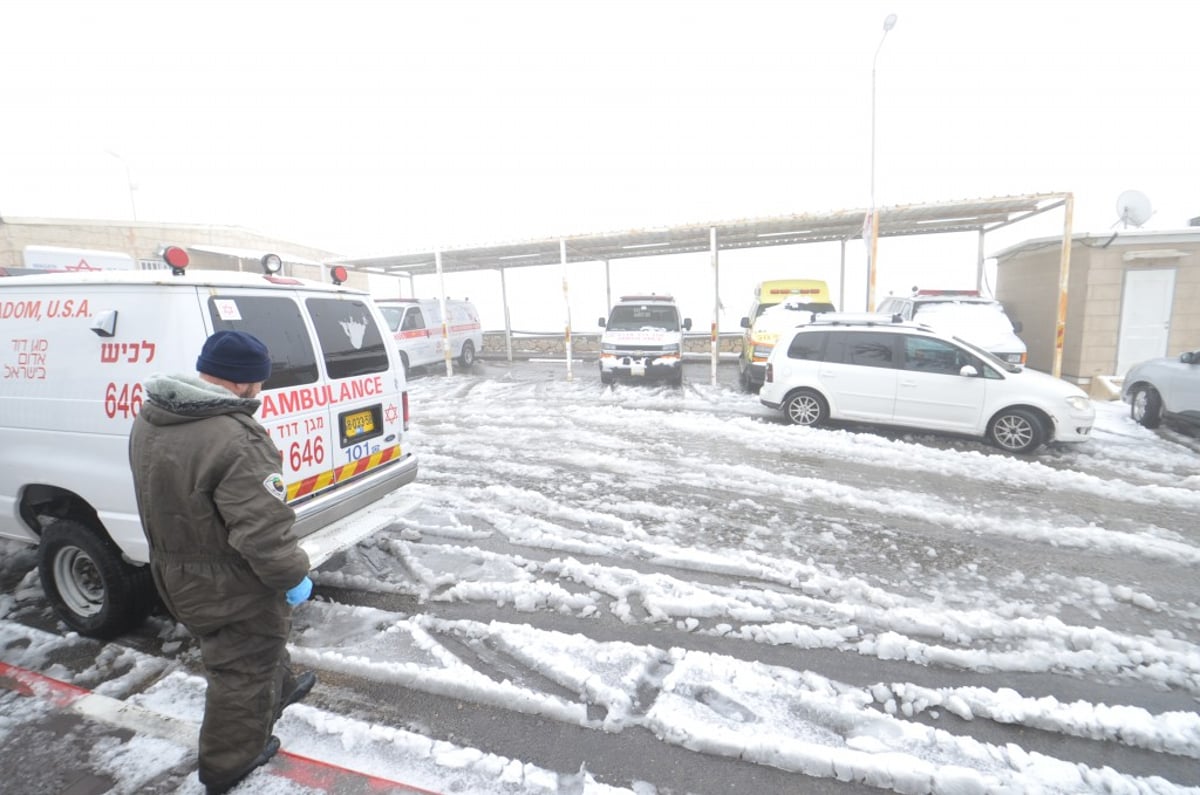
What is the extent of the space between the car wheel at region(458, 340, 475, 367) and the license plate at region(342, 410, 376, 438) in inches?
538

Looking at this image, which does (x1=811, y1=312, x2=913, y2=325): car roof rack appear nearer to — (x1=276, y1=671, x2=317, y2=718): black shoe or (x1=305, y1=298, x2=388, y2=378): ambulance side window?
(x1=305, y1=298, x2=388, y2=378): ambulance side window

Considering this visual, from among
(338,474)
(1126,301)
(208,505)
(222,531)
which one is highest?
(1126,301)

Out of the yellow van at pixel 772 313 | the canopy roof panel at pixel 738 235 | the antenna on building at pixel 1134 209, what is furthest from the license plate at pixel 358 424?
the antenna on building at pixel 1134 209

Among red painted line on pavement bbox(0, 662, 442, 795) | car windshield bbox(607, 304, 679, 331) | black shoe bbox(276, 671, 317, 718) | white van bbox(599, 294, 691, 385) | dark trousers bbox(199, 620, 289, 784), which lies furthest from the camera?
car windshield bbox(607, 304, 679, 331)

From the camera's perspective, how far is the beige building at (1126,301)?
1167 cm

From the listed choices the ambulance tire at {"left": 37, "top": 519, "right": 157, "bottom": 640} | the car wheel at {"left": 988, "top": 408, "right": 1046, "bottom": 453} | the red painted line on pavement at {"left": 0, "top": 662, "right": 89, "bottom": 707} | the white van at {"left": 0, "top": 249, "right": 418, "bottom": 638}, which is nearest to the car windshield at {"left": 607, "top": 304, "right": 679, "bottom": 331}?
the car wheel at {"left": 988, "top": 408, "right": 1046, "bottom": 453}

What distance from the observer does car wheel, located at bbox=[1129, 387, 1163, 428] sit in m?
8.60

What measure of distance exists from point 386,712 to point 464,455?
16.6 feet

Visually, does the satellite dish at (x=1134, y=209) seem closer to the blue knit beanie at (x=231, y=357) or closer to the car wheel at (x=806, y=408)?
the car wheel at (x=806, y=408)

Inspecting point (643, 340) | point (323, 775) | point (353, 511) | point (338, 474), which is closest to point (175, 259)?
point (338, 474)

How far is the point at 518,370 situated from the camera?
17234 millimetres

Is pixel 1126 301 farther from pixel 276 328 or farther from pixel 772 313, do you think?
pixel 276 328

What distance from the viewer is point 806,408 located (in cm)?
902

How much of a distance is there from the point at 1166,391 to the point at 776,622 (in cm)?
897
